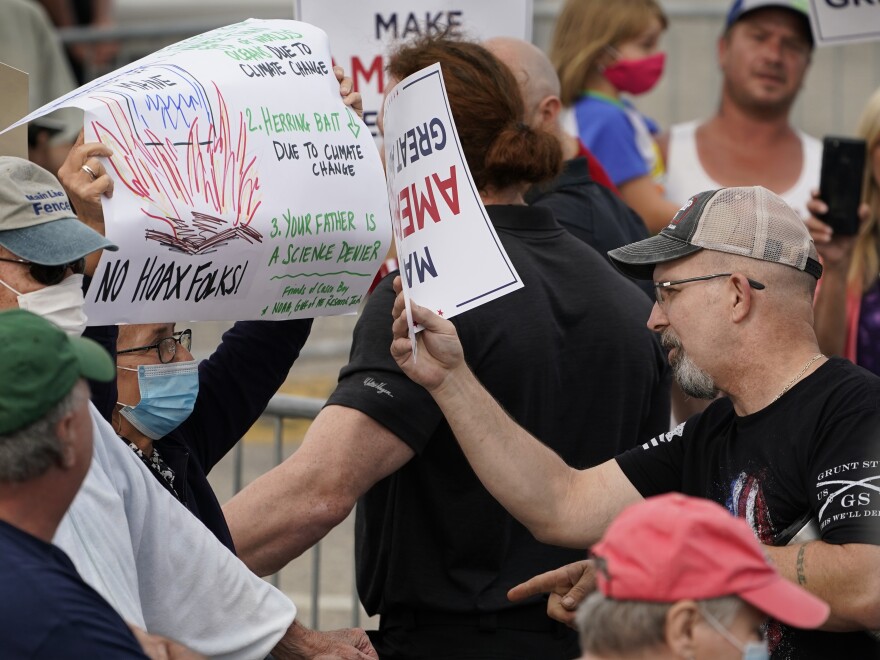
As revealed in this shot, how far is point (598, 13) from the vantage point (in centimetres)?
610

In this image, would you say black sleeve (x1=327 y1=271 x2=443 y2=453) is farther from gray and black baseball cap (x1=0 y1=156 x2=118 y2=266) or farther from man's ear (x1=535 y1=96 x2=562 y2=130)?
man's ear (x1=535 y1=96 x2=562 y2=130)

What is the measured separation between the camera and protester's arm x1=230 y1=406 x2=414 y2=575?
3561 mm

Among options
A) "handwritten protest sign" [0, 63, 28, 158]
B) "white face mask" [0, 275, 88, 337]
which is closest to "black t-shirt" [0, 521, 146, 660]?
"white face mask" [0, 275, 88, 337]

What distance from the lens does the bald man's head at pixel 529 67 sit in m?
4.45

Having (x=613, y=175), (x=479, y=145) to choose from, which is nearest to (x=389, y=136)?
(x=479, y=145)

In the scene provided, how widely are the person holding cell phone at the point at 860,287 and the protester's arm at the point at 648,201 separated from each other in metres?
0.78

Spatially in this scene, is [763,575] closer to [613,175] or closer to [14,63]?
[613,175]

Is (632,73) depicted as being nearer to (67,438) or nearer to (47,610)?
(67,438)

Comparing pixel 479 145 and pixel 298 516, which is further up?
pixel 479 145

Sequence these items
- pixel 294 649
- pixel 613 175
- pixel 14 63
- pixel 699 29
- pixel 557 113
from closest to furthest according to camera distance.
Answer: pixel 294 649 < pixel 557 113 < pixel 613 175 < pixel 14 63 < pixel 699 29

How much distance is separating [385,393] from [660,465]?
0.68 meters

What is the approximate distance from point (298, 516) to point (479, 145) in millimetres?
1046

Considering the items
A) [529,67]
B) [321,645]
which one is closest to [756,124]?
[529,67]

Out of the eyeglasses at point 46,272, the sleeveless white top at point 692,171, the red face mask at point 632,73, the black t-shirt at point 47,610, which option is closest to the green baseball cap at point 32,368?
the black t-shirt at point 47,610
